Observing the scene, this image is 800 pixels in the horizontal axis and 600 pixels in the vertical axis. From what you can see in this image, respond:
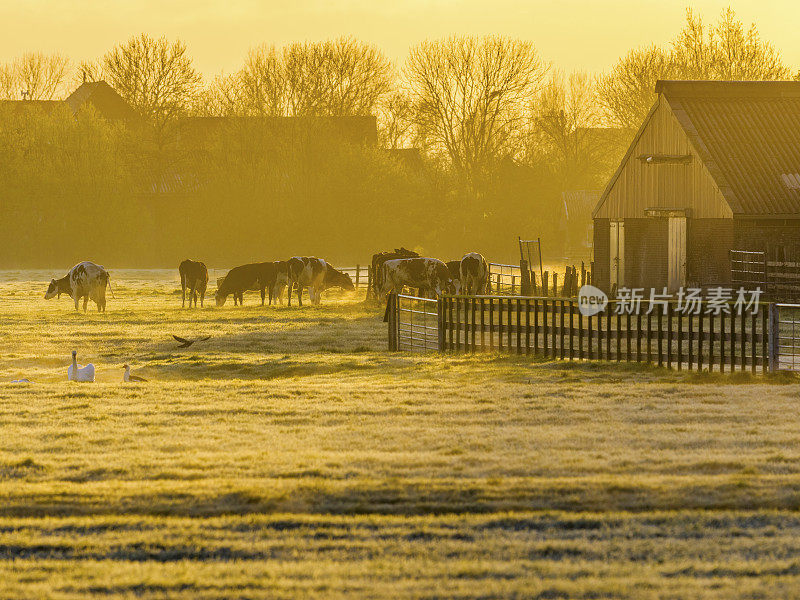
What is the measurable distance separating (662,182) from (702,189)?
67.2 inches

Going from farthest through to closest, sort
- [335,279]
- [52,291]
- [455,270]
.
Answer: [335,279], [52,291], [455,270]

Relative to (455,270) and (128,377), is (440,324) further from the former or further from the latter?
(455,270)

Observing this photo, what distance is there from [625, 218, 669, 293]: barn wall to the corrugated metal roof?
269 cm

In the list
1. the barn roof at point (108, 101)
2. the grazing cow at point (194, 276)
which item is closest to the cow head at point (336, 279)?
the grazing cow at point (194, 276)

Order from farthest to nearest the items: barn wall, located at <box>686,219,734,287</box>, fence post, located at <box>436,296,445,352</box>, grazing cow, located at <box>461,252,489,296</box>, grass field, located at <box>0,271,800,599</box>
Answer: grazing cow, located at <box>461,252,489,296</box> → barn wall, located at <box>686,219,734,287</box> → fence post, located at <box>436,296,445,352</box> → grass field, located at <box>0,271,800,599</box>

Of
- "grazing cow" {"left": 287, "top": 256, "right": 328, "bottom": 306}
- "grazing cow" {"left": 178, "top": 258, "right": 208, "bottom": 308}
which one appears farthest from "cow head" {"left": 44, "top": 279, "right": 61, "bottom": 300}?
"grazing cow" {"left": 287, "top": 256, "right": 328, "bottom": 306}

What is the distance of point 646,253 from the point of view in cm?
3678

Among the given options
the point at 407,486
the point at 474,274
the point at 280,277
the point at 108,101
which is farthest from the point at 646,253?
the point at 108,101

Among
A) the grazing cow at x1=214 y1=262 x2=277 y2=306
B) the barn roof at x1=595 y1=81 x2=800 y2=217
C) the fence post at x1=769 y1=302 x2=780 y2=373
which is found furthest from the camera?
A: the grazing cow at x1=214 y1=262 x2=277 y2=306

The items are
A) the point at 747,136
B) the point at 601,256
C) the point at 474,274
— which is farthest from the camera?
the point at 601,256

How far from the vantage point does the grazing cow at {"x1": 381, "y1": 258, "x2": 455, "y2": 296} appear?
35.6m

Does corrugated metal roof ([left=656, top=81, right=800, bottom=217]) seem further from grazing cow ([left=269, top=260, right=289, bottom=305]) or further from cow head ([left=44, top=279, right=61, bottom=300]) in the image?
cow head ([left=44, top=279, right=61, bottom=300])

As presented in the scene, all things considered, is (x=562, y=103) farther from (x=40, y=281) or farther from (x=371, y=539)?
(x=371, y=539)

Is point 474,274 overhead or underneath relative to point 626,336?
overhead
